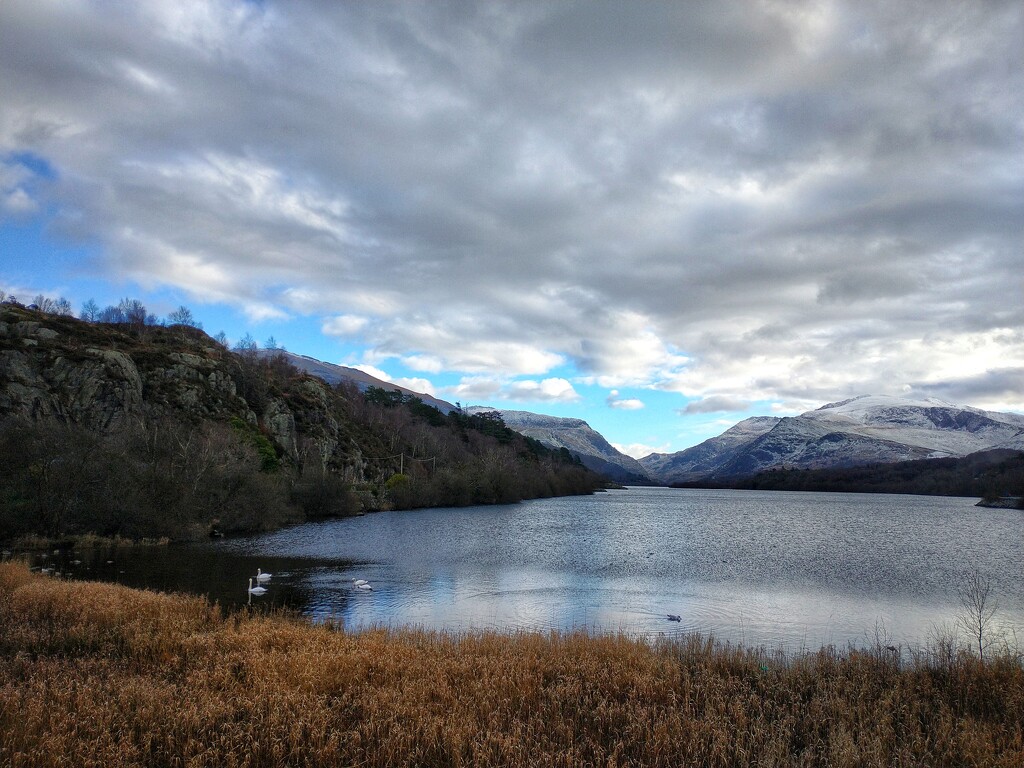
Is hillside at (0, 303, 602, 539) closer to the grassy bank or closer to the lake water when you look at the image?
the lake water

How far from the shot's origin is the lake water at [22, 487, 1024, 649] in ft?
81.9

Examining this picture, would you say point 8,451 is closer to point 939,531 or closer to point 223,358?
point 223,358

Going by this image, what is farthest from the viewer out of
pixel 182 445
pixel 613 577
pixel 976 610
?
pixel 182 445

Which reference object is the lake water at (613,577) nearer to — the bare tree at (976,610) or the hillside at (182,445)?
the bare tree at (976,610)

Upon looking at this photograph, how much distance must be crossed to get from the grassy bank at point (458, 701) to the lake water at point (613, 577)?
25.3ft

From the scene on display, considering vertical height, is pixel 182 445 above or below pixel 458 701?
above

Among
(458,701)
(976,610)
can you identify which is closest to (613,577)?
(976,610)

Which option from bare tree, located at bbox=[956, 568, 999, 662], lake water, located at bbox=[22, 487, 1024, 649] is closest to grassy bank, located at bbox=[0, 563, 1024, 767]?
bare tree, located at bbox=[956, 568, 999, 662]

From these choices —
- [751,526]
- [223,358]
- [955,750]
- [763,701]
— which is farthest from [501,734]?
[223,358]

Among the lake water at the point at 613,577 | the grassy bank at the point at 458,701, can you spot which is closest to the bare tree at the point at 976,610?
the lake water at the point at 613,577

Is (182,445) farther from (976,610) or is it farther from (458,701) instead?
(976,610)

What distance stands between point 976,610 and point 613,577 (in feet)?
58.0

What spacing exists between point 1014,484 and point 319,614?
176512 mm

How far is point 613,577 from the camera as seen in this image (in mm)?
36938
